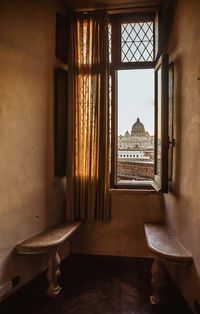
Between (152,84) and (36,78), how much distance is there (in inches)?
57.4

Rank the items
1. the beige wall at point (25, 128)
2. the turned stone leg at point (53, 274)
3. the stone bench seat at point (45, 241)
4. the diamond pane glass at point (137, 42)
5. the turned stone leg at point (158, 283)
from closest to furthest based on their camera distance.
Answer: the beige wall at point (25, 128) → the stone bench seat at point (45, 241) → the turned stone leg at point (158, 283) → the turned stone leg at point (53, 274) → the diamond pane glass at point (137, 42)

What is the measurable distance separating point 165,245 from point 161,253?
0.19 m

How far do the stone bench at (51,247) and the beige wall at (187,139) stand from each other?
1128mm

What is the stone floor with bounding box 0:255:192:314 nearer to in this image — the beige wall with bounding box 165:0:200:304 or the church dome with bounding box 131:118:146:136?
the beige wall with bounding box 165:0:200:304

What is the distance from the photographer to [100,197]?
130 inches

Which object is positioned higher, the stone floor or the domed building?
the domed building

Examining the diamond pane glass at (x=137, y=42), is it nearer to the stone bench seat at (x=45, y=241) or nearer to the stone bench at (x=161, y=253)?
the stone bench at (x=161, y=253)

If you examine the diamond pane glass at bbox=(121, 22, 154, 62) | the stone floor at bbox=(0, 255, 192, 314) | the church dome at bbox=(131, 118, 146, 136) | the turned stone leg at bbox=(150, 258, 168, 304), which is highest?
the diamond pane glass at bbox=(121, 22, 154, 62)

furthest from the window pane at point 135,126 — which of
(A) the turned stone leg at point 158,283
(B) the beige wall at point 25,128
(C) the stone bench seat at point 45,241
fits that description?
(A) the turned stone leg at point 158,283

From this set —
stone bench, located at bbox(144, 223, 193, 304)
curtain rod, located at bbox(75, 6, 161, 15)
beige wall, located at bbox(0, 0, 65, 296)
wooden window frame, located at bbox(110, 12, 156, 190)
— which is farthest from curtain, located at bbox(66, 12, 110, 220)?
stone bench, located at bbox(144, 223, 193, 304)

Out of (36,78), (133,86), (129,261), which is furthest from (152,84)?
(129,261)

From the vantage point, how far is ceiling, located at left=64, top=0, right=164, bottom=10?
3154mm

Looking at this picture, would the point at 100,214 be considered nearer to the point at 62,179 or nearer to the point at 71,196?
the point at 71,196

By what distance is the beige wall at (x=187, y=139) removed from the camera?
2.02 m
